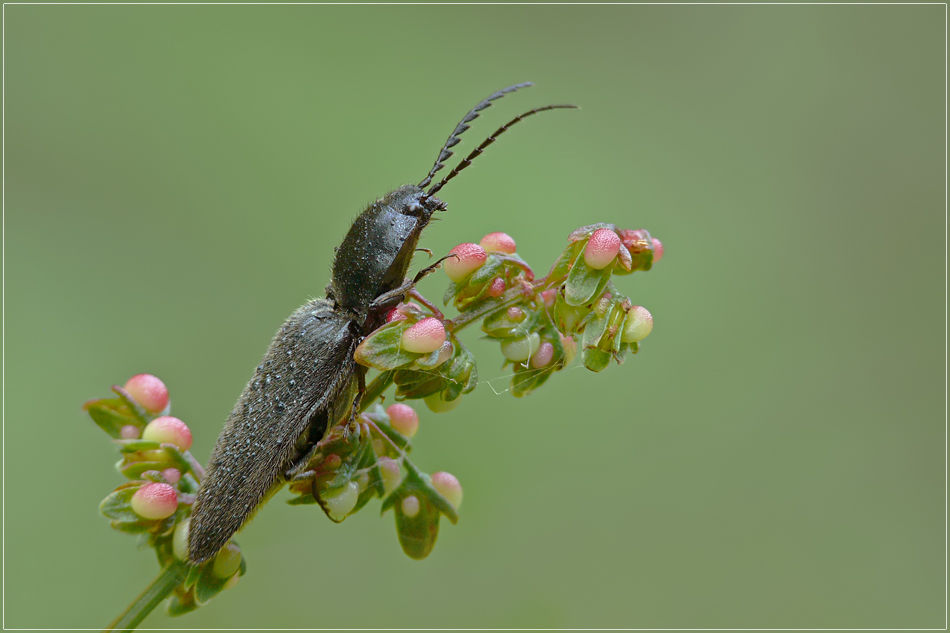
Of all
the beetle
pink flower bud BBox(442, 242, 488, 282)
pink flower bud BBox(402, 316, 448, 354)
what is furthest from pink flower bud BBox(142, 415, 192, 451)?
pink flower bud BBox(442, 242, 488, 282)

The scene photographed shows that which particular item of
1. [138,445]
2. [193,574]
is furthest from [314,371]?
[193,574]

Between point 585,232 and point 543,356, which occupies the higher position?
point 585,232

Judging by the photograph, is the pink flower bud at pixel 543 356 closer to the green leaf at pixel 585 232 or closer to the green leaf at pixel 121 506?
the green leaf at pixel 585 232

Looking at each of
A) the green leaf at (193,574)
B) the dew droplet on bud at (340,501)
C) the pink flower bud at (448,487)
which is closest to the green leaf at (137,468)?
the green leaf at (193,574)

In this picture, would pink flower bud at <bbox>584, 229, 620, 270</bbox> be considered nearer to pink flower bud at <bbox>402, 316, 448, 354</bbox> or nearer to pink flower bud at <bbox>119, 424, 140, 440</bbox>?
pink flower bud at <bbox>402, 316, 448, 354</bbox>

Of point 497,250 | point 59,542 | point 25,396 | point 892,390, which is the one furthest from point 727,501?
point 25,396

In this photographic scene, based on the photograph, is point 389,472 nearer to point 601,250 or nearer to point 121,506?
point 121,506
